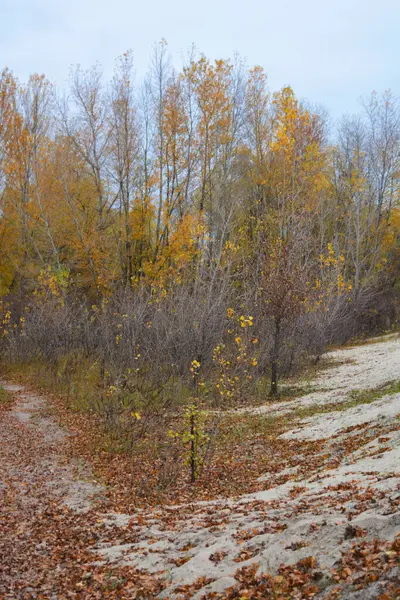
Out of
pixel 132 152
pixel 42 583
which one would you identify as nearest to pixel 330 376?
pixel 42 583

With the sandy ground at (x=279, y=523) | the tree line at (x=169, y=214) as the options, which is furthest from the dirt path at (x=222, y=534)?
the tree line at (x=169, y=214)

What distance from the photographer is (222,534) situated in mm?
5852

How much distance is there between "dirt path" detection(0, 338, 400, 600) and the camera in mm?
4578

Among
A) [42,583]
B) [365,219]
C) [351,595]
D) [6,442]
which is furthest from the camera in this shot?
[365,219]

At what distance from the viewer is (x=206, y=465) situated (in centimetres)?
967

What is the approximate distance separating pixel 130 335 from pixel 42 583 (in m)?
11.9

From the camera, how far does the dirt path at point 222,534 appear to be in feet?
15.0

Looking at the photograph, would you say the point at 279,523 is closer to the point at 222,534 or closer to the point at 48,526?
the point at 222,534

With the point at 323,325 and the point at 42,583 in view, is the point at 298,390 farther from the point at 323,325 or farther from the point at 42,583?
the point at 42,583

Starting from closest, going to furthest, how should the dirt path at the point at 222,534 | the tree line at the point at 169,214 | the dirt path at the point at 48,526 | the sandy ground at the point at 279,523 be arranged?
1. the dirt path at the point at 222,534
2. the sandy ground at the point at 279,523
3. the dirt path at the point at 48,526
4. the tree line at the point at 169,214

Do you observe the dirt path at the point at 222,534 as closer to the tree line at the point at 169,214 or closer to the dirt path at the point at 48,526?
the dirt path at the point at 48,526

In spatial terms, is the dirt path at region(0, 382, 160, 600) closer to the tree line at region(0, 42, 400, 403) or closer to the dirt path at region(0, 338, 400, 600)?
the dirt path at region(0, 338, 400, 600)

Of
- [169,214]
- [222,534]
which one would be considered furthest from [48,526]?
[169,214]

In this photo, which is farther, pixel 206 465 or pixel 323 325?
pixel 323 325
